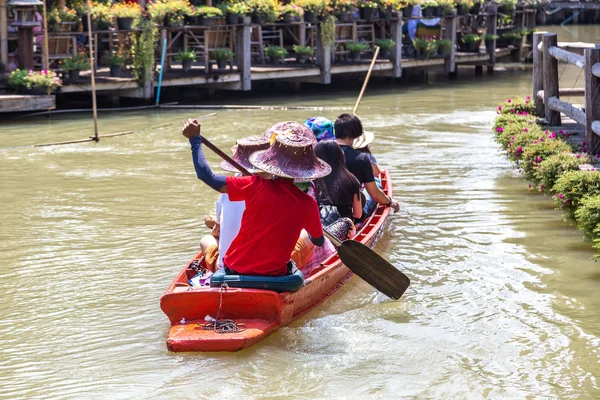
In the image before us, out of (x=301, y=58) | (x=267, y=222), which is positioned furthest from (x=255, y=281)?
(x=301, y=58)

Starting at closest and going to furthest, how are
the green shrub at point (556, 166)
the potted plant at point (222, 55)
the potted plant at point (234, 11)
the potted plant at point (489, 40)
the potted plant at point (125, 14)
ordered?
the green shrub at point (556, 166) → the potted plant at point (125, 14) → the potted plant at point (234, 11) → the potted plant at point (222, 55) → the potted plant at point (489, 40)

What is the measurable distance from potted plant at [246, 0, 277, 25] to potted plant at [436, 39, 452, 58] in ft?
17.4

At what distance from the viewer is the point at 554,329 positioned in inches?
283

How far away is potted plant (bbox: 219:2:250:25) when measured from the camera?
1933 centimetres

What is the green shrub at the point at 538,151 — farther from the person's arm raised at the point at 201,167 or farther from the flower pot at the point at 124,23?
the flower pot at the point at 124,23

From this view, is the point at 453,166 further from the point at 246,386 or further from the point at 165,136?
the point at 246,386

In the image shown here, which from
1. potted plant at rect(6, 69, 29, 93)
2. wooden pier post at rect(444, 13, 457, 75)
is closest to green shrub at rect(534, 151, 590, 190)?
potted plant at rect(6, 69, 29, 93)

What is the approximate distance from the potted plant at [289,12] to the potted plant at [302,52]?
2.23 ft

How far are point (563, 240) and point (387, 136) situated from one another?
6.77m

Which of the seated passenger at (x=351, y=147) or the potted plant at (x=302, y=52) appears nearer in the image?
the seated passenger at (x=351, y=147)

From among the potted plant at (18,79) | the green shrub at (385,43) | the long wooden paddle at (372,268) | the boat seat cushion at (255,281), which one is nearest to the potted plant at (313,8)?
the green shrub at (385,43)

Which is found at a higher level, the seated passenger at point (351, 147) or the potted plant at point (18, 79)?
the potted plant at point (18, 79)

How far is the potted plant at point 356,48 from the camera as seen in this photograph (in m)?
22.0

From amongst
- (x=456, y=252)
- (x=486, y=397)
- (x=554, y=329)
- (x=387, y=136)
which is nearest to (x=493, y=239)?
(x=456, y=252)
